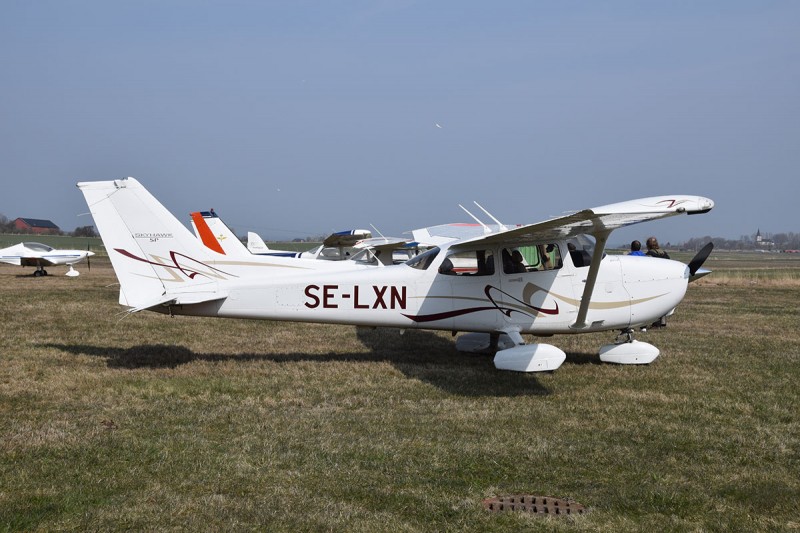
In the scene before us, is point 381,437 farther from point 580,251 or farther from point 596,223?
point 580,251

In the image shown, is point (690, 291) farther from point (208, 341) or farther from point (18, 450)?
point (18, 450)

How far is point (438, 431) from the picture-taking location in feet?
19.7

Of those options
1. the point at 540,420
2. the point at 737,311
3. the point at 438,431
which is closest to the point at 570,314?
the point at 540,420

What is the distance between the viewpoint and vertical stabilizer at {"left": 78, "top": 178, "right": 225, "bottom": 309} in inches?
328

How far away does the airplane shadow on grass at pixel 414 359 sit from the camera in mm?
7949

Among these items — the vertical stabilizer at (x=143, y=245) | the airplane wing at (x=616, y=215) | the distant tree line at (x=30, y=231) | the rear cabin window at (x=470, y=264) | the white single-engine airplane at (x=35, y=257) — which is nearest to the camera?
the airplane wing at (x=616, y=215)

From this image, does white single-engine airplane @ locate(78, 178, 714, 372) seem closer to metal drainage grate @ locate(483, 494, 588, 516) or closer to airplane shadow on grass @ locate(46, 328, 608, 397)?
airplane shadow on grass @ locate(46, 328, 608, 397)

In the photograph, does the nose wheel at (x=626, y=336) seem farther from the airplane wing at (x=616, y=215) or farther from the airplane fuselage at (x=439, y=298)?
the airplane wing at (x=616, y=215)

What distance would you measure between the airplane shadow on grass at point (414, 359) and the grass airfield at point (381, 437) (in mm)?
55

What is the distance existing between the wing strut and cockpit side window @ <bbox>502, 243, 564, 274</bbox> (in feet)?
1.75

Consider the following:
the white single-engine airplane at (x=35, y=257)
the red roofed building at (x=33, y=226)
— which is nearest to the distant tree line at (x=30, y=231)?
the red roofed building at (x=33, y=226)

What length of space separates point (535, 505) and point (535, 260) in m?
4.84

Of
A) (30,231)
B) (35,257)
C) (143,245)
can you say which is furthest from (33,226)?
(143,245)

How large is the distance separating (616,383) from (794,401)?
188 centimetres
